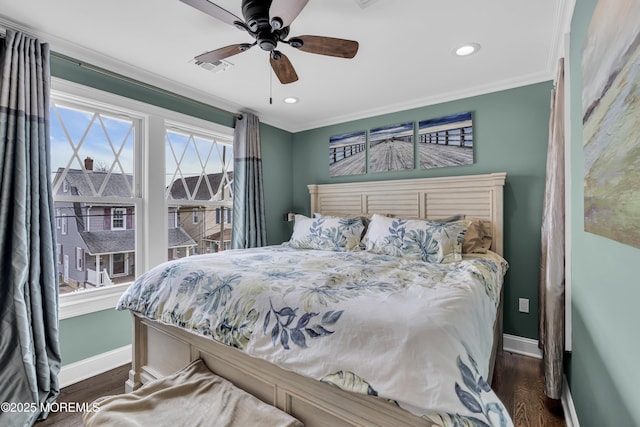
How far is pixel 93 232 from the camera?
8.05 ft

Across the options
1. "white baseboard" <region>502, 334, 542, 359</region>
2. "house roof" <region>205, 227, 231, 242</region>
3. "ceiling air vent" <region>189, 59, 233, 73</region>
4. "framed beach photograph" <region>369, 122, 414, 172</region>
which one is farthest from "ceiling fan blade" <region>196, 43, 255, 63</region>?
"white baseboard" <region>502, 334, 542, 359</region>

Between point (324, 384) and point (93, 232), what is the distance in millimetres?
2321

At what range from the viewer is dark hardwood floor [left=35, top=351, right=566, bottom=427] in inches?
69.5

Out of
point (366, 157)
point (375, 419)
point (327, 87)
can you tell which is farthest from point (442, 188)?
point (375, 419)

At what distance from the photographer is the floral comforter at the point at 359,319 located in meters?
0.93

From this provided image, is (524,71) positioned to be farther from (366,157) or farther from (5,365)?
(5,365)

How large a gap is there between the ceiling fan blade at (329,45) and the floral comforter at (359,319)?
1.29 metres

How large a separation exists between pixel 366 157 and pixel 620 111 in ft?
9.13

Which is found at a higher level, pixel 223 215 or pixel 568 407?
pixel 223 215

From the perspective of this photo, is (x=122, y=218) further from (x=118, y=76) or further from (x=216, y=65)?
(x=216, y=65)

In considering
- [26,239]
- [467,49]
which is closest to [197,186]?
[26,239]

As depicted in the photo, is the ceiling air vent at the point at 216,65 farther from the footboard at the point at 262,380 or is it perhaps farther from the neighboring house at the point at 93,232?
the footboard at the point at 262,380

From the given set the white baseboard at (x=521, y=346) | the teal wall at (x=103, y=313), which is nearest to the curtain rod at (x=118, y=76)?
the teal wall at (x=103, y=313)

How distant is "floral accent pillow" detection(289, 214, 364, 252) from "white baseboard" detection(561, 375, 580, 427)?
5.51ft
